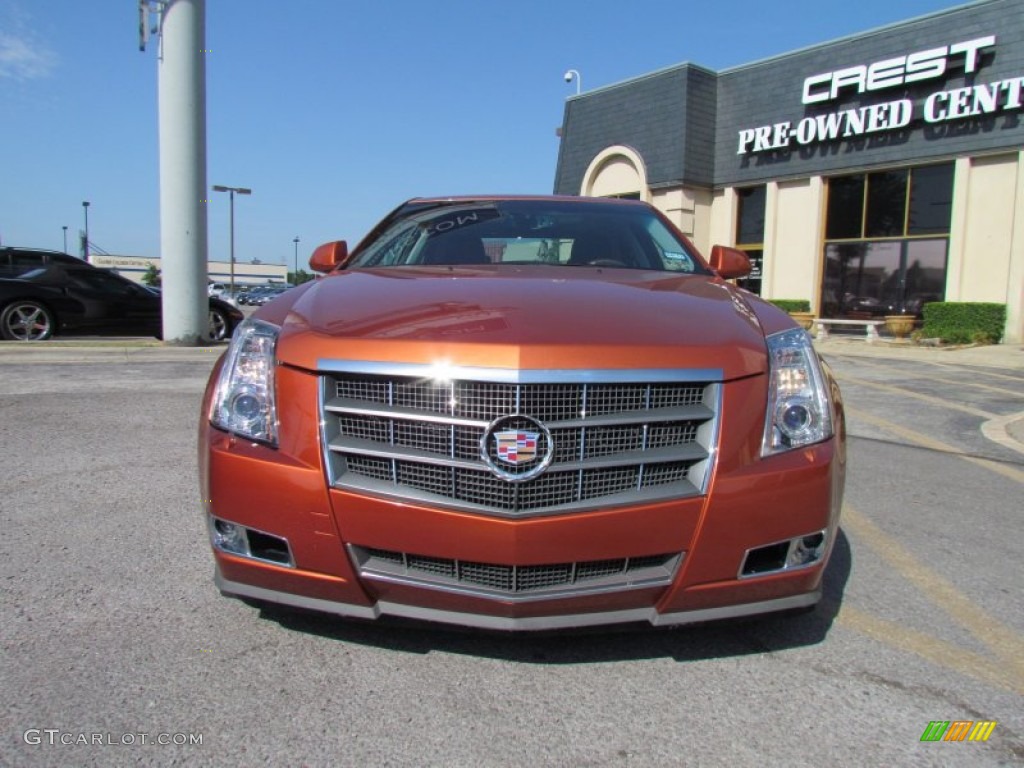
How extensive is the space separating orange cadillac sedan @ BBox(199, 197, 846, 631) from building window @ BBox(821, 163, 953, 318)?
1782 centimetres

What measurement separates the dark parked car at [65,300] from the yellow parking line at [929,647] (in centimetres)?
988

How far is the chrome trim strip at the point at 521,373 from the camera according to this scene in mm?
1980

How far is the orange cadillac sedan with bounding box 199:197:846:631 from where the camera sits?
2.00 metres

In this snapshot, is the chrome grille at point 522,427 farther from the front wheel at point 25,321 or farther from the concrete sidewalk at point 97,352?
the front wheel at point 25,321

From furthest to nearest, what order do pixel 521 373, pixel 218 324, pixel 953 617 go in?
pixel 218 324, pixel 953 617, pixel 521 373

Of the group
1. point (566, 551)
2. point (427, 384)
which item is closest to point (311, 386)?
point (427, 384)

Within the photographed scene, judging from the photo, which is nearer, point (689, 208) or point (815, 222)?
point (815, 222)

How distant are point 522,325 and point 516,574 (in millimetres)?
677

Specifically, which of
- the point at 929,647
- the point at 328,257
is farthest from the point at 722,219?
the point at 929,647

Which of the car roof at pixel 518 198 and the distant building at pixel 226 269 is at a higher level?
the distant building at pixel 226 269

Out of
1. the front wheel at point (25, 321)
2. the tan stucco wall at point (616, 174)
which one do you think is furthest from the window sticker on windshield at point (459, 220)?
the tan stucco wall at point (616, 174)

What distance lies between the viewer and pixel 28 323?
34.3 feet

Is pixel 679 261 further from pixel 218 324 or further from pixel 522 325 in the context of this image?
pixel 218 324

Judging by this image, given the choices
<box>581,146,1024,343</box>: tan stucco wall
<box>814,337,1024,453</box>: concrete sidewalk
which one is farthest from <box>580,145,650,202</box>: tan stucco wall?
<box>814,337,1024,453</box>: concrete sidewalk
